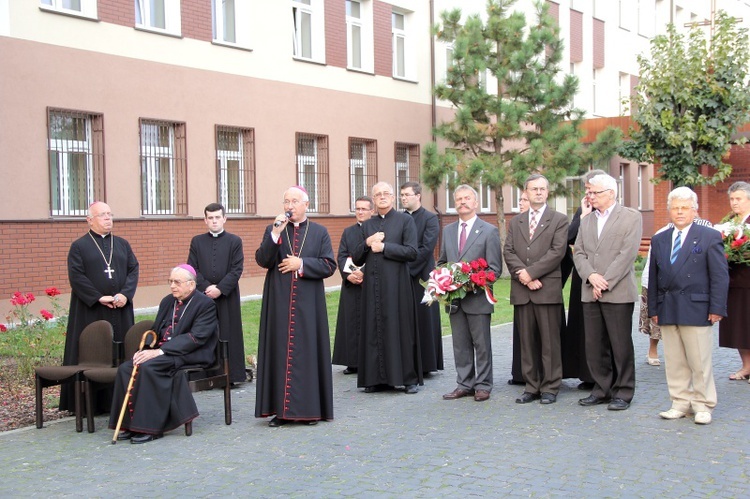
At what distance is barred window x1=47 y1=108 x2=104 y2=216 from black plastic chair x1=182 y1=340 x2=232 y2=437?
29.4 feet

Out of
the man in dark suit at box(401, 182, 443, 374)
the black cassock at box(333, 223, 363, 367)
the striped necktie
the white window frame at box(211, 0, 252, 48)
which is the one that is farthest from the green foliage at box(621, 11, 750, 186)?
the striped necktie

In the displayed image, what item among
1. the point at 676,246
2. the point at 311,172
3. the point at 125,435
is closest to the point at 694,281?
the point at 676,246

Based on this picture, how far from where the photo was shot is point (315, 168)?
71.6 feet

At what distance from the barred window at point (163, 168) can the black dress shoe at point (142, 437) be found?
1065cm

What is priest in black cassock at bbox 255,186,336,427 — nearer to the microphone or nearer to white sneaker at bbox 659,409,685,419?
the microphone

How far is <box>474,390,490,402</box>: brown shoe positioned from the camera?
29.1 ft

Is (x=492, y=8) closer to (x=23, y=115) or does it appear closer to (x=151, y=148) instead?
(x=151, y=148)

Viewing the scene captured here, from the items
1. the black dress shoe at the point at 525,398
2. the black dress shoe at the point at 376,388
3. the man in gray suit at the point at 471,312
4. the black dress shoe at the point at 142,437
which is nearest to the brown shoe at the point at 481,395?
the man in gray suit at the point at 471,312

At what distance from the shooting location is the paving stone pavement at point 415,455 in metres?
6.02

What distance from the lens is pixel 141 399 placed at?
7492 mm

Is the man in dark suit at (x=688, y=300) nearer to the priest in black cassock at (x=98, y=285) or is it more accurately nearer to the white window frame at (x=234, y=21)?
the priest in black cassock at (x=98, y=285)

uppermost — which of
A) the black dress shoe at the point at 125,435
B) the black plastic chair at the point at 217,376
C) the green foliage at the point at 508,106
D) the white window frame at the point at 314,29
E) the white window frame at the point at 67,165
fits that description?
the white window frame at the point at 314,29

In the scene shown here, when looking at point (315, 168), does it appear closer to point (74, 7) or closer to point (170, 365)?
point (74, 7)

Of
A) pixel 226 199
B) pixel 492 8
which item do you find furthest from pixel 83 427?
pixel 492 8
